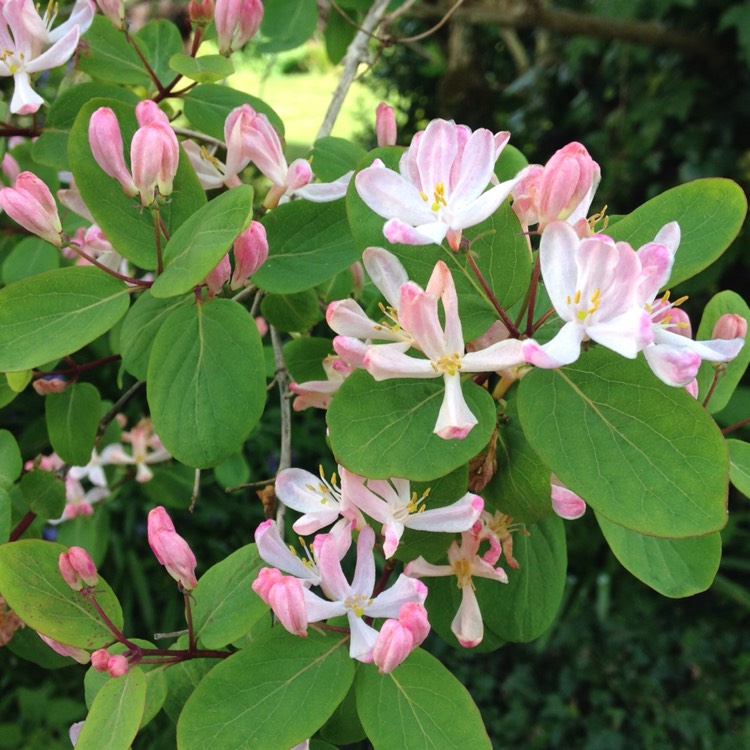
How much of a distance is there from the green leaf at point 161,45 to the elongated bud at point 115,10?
3.4 inches

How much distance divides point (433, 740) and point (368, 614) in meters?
0.11

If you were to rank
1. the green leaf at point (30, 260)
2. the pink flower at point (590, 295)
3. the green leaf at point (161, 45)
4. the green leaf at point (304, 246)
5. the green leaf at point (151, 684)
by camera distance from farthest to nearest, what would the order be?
the green leaf at point (30, 260) → the green leaf at point (161, 45) → the green leaf at point (304, 246) → the green leaf at point (151, 684) → the pink flower at point (590, 295)

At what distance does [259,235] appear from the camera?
685mm

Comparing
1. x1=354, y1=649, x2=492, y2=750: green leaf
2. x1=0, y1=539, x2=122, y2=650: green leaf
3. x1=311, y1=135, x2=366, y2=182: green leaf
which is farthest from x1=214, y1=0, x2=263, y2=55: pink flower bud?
x1=354, y1=649, x2=492, y2=750: green leaf

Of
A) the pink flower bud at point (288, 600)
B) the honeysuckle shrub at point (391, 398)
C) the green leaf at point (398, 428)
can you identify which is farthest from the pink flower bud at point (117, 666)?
the green leaf at point (398, 428)

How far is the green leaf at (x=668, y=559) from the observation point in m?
0.68

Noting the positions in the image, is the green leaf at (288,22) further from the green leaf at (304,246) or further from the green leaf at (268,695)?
the green leaf at (268,695)

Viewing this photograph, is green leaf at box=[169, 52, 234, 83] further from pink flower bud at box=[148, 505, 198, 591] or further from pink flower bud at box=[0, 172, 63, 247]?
pink flower bud at box=[148, 505, 198, 591]

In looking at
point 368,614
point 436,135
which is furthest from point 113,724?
point 436,135

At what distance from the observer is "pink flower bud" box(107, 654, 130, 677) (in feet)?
2.03

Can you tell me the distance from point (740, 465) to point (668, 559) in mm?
107

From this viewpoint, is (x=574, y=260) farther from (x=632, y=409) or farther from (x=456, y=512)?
(x=456, y=512)

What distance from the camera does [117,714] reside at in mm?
612

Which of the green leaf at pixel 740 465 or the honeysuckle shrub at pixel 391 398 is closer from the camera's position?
the honeysuckle shrub at pixel 391 398
